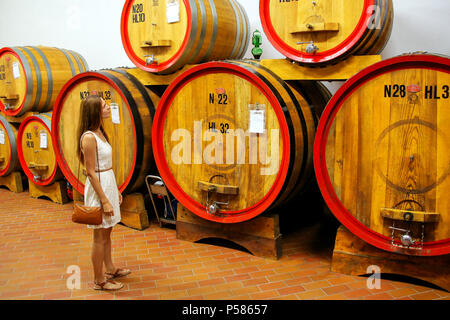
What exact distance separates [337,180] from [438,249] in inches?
31.3

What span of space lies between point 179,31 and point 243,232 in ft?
6.29

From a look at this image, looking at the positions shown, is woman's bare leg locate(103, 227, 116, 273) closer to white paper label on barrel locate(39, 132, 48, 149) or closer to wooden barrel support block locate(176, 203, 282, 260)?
wooden barrel support block locate(176, 203, 282, 260)

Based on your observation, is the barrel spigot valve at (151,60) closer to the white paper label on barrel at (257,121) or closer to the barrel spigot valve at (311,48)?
the white paper label on barrel at (257,121)

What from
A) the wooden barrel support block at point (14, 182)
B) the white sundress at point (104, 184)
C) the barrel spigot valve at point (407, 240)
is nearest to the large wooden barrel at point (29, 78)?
the wooden barrel support block at point (14, 182)

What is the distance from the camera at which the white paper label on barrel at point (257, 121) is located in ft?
10.9

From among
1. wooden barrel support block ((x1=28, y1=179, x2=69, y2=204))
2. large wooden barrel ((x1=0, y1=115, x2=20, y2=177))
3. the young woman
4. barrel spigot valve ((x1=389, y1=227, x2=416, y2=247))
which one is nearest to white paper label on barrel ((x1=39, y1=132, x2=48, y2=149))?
wooden barrel support block ((x1=28, y1=179, x2=69, y2=204))

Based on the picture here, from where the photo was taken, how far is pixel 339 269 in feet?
10.6

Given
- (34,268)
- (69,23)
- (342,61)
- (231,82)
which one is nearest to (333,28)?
(342,61)

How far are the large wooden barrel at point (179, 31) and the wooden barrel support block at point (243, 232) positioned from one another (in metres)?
1.43

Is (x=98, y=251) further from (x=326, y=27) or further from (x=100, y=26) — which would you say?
(x=100, y=26)

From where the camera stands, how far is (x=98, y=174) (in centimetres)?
290

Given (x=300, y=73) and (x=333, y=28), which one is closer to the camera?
(x=333, y=28)

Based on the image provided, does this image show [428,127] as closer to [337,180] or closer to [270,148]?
[337,180]

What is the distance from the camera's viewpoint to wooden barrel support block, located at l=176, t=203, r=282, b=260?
3.53m
